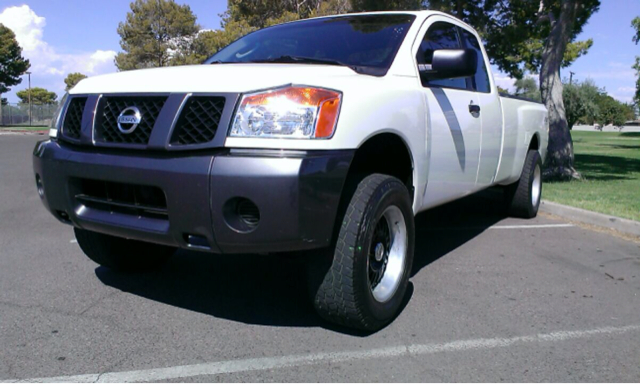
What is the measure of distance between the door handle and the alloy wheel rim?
156 centimetres

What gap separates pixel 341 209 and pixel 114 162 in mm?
1205

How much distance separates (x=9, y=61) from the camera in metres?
48.8

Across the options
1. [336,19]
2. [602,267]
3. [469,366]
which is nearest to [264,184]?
[469,366]

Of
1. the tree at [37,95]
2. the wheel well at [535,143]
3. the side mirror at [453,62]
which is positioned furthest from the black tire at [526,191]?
the tree at [37,95]

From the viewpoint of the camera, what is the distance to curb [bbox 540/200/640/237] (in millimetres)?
6168

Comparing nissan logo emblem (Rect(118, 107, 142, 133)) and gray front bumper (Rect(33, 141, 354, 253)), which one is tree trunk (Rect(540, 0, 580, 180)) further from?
nissan logo emblem (Rect(118, 107, 142, 133))

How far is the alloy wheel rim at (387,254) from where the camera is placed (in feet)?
11.0

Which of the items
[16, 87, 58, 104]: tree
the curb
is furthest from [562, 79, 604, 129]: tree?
[16, 87, 58, 104]: tree

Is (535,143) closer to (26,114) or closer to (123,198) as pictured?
(123,198)

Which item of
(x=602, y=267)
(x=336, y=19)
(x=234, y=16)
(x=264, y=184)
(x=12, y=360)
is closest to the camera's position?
(x=264, y=184)

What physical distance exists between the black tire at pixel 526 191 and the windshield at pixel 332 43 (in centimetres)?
299

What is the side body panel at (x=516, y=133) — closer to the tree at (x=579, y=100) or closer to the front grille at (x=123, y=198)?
the front grille at (x=123, y=198)

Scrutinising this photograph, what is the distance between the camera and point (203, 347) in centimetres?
302

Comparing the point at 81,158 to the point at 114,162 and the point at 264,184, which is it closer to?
the point at 114,162
